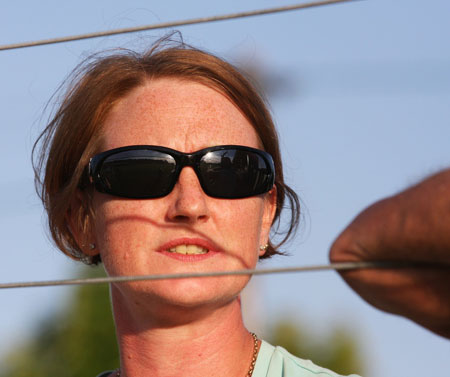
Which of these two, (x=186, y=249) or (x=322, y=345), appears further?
(x=322, y=345)

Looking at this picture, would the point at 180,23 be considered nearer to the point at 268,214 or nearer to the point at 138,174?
the point at 138,174

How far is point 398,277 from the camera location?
2.52 m

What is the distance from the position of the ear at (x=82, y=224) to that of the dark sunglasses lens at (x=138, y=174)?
224mm

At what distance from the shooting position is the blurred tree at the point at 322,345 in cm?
3194

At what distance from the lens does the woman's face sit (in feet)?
10.4

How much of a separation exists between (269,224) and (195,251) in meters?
0.53

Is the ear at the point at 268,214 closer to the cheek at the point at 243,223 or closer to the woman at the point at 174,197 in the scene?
the woman at the point at 174,197

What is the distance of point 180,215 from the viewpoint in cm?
317

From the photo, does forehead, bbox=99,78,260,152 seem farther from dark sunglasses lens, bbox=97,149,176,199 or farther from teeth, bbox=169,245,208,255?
teeth, bbox=169,245,208,255

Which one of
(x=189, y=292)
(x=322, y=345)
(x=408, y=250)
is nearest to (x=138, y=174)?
(x=189, y=292)

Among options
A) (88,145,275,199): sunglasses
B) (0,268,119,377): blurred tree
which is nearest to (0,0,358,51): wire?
(88,145,275,199): sunglasses

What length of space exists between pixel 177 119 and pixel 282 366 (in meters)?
0.84

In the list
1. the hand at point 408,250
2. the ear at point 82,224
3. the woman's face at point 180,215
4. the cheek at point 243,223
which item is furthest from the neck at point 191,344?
the hand at point 408,250

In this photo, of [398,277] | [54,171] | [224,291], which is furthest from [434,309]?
[54,171]
